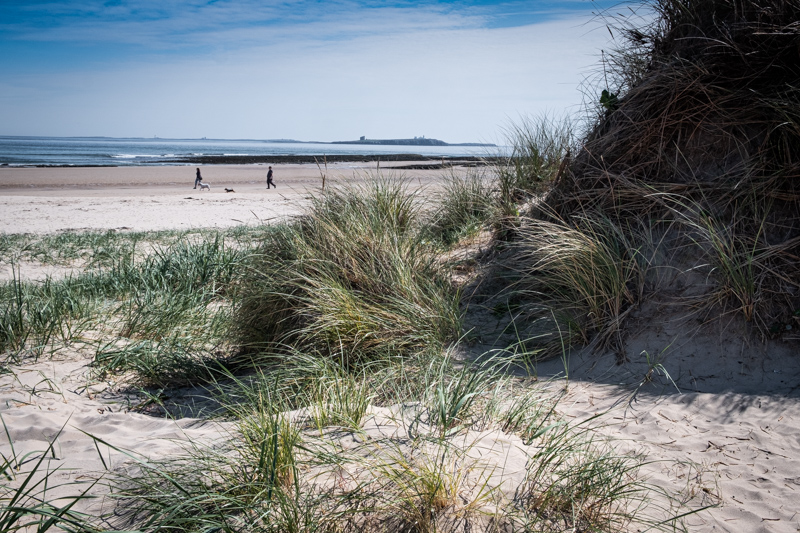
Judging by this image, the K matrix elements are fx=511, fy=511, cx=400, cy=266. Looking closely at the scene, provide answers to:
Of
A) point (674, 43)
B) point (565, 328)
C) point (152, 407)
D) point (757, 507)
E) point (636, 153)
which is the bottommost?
point (152, 407)

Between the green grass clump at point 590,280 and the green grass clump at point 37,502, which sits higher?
the green grass clump at point 590,280

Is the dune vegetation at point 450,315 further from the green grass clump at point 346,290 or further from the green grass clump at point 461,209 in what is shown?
the green grass clump at point 461,209

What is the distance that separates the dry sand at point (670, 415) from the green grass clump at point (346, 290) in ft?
1.97

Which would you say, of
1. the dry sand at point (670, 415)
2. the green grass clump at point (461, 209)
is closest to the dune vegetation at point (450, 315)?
the dry sand at point (670, 415)

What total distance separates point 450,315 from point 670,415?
156 centimetres

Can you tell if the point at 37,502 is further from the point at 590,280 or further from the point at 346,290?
the point at 590,280

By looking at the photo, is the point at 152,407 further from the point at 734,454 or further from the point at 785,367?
the point at 785,367

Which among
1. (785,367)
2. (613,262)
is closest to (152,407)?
(613,262)

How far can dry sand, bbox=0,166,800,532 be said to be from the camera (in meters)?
2.14

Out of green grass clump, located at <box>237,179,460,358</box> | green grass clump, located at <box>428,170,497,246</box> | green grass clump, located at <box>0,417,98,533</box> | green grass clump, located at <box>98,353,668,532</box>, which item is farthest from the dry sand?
green grass clump, located at <box>428,170,497,246</box>

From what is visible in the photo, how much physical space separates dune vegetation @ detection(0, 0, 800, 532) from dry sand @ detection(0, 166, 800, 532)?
14 centimetres

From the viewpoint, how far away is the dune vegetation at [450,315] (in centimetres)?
187

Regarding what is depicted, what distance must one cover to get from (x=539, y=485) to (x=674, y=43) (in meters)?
4.02

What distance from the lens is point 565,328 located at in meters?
3.63
